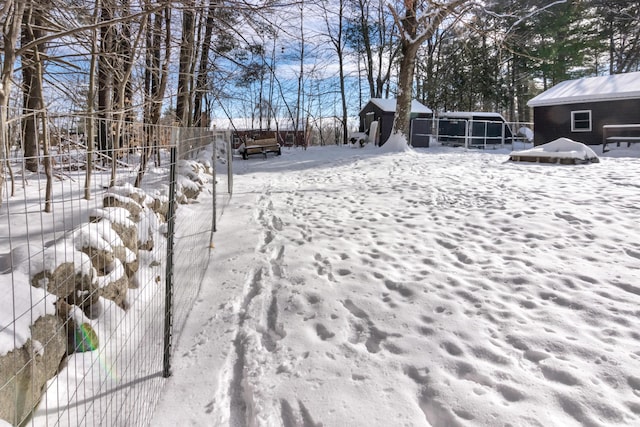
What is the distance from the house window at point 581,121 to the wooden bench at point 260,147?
46.0ft

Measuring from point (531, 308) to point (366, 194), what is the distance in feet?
16.0

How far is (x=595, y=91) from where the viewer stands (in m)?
18.6

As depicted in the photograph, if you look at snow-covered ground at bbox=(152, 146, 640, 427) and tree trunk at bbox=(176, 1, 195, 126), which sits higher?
tree trunk at bbox=(176, 1, 195, 126)

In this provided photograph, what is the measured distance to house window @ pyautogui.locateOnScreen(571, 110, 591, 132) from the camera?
18781mm

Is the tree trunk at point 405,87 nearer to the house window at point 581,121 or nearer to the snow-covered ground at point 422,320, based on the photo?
the snow-covered ground at point 422,320

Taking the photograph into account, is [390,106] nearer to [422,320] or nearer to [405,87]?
[405,87]

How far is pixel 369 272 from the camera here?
4258mm

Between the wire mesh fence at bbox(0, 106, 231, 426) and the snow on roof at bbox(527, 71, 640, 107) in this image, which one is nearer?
the wire mesh fence at bbox(0, 106, 231, 426)

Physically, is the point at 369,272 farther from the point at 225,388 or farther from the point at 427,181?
the point at 427,181

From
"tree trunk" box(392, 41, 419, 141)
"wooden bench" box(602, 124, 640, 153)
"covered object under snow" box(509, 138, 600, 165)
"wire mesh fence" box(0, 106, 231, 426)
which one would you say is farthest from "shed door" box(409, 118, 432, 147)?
"wire mesh fence" box(0, 106, 231, 426)

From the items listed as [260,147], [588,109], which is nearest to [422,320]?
[260,147]

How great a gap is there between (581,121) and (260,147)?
590 inches

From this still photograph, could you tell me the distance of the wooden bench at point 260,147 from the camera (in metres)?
19.1

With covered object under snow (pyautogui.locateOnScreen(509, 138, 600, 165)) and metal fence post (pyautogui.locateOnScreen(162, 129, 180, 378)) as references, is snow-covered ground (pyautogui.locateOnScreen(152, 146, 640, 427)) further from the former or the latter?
covered object under snow (pyautogui.locateOnScreen(509, 138, 600, 165))
